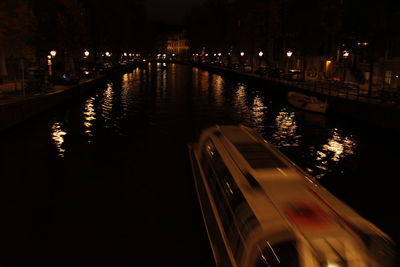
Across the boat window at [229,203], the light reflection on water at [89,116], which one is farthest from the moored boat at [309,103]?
the boat window at [229,203]

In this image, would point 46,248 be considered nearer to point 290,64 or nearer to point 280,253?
point 280,253

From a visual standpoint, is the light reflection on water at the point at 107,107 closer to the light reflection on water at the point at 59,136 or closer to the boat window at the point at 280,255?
the light reflection on water at the point at 59,136

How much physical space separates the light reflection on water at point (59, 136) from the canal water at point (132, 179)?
0.18 ft

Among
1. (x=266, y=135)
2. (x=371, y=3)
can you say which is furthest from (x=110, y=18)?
(x=266, y=135)

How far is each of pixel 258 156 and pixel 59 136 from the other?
1646 centimetres

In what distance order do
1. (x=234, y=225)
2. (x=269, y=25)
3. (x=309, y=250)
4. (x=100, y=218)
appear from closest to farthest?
(x=309, y=250), (x=234, y=225), (x=100, y=218), (x=269, y=25)

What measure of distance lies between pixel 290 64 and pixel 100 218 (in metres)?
65.2

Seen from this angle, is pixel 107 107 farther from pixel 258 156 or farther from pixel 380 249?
pixel 380 249

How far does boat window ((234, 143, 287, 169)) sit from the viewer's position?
7.93 metres

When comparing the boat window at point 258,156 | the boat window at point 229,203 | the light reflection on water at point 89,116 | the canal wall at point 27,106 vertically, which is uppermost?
the boat window at point 258,156

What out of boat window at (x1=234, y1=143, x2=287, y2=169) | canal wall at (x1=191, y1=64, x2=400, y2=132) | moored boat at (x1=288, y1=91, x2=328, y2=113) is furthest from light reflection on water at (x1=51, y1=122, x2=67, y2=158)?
moored boat at (x1=288, y1=91, x2=328, y2=113)

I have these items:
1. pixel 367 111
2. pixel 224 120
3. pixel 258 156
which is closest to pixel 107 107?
pixel 224 120

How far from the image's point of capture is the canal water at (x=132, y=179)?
9961mm

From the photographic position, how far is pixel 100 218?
11.6m
